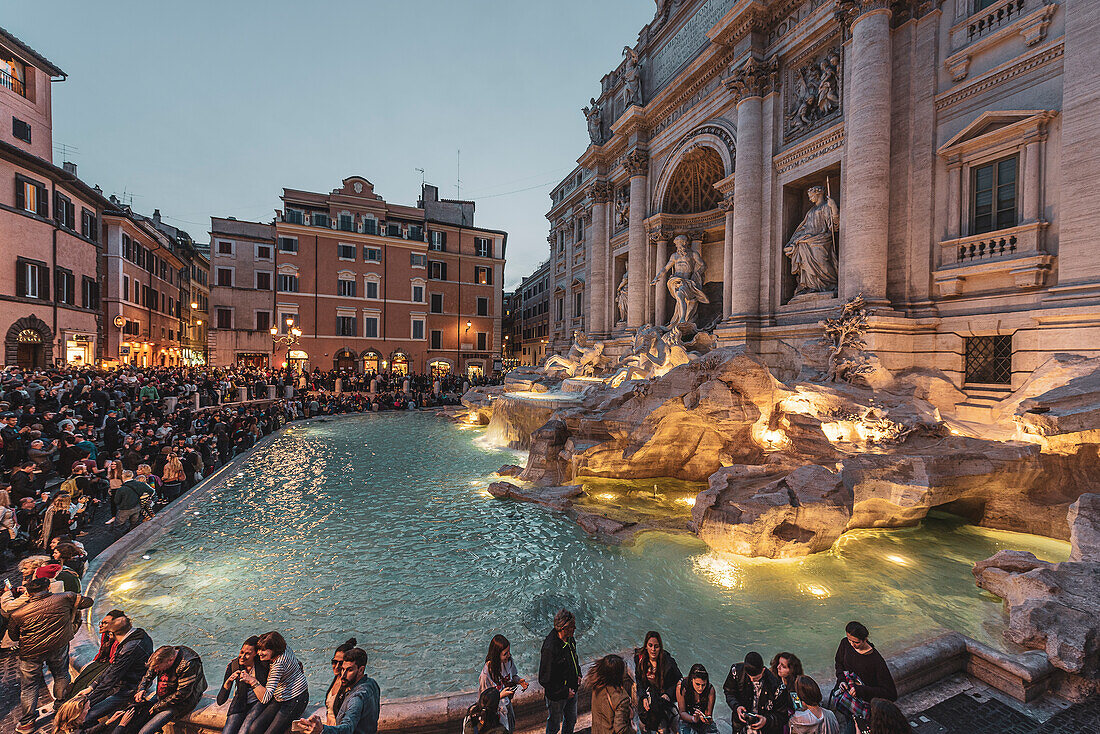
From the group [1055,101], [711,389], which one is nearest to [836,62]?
[1055,101]

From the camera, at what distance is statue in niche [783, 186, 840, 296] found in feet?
44.0

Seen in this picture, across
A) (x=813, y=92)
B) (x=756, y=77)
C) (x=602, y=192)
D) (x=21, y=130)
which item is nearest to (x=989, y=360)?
(x=813, y=92)

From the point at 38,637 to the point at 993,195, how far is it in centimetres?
1590

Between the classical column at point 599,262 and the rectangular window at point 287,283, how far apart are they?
20.7 meters

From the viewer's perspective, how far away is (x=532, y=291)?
50.7 m

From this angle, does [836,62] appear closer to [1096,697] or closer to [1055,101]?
[1055,101]

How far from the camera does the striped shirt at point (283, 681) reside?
324cm

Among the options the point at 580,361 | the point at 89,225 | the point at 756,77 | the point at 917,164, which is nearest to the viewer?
the point at 917,164

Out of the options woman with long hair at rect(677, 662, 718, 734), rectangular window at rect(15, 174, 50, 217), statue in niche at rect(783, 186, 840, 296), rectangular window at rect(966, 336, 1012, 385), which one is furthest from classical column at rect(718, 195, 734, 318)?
rectangular window at rect(15, 174, 50, 217)

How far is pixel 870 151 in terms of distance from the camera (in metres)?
11.4

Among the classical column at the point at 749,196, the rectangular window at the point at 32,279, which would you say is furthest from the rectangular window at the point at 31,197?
the classical column at the point at 749,196

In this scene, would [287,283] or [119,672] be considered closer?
[119,672]

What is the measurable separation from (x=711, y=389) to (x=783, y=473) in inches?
91.2

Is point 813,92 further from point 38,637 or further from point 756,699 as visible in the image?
point 38,637
